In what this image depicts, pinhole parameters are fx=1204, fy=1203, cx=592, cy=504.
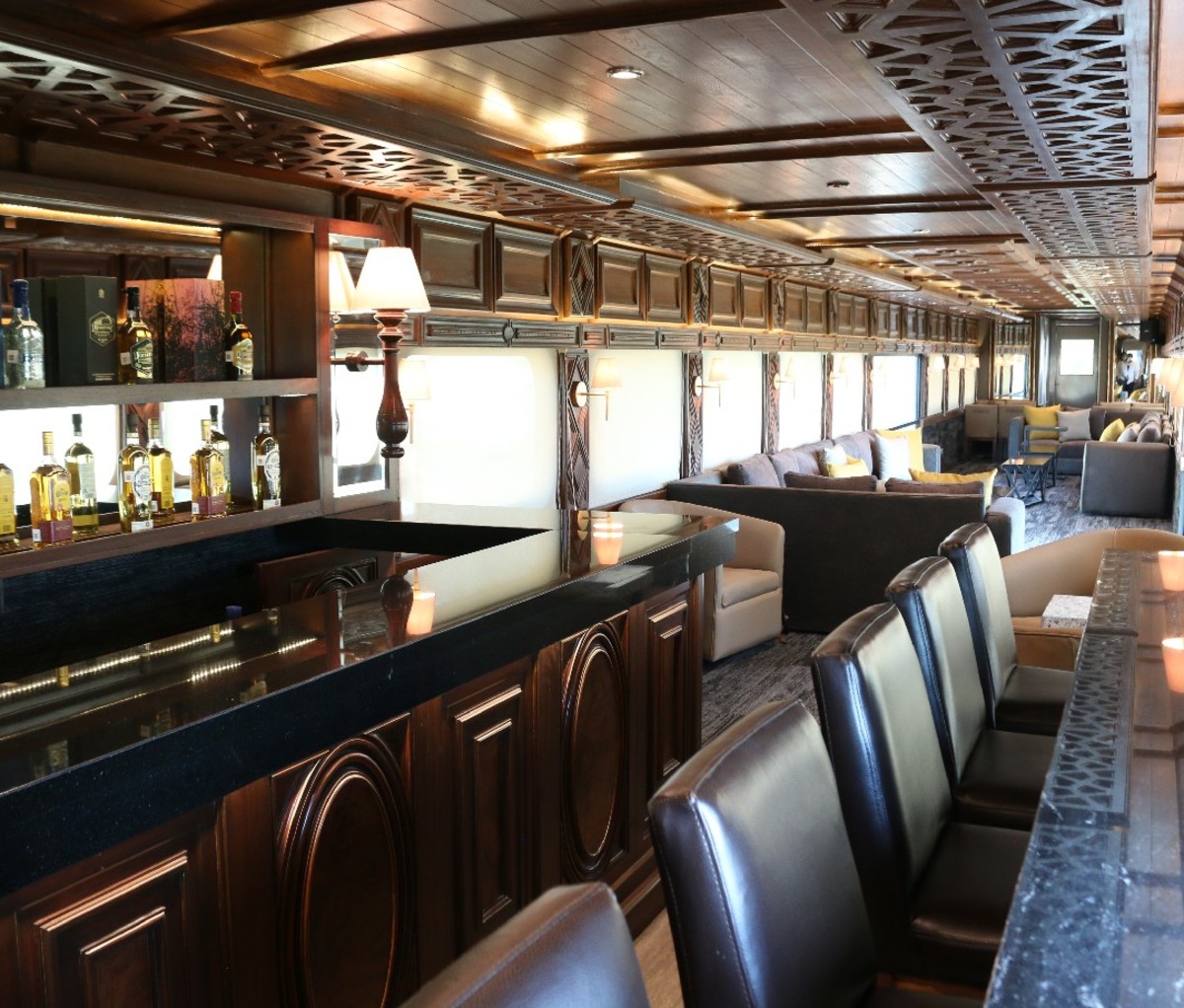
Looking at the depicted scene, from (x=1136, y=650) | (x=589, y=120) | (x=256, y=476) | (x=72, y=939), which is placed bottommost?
(x=72, y=939)

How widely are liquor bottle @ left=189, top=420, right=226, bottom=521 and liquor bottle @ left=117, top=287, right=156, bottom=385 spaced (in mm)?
285

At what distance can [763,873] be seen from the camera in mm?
1398

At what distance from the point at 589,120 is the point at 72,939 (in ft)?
10.7

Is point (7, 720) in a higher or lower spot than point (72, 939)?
higher

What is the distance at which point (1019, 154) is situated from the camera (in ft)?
12.9

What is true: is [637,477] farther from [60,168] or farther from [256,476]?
[60,168]

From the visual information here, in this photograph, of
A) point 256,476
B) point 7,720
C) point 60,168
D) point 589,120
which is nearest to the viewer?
point 7,720

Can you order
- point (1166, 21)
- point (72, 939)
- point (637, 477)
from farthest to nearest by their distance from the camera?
point (637, 477) → point (1166, 21) → point (72, 939)

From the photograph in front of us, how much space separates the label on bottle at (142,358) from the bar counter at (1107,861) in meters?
2.43

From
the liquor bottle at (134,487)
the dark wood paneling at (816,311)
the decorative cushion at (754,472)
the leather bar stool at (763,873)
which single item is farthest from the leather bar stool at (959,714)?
the dark wood paneling at (816,311)

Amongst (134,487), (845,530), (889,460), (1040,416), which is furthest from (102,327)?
(1040,416)

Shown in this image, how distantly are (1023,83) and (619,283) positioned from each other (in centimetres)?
394

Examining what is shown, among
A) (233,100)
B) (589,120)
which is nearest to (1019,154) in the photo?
(589,120)

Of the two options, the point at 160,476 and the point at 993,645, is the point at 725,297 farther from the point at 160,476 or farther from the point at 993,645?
the point at 160,476
